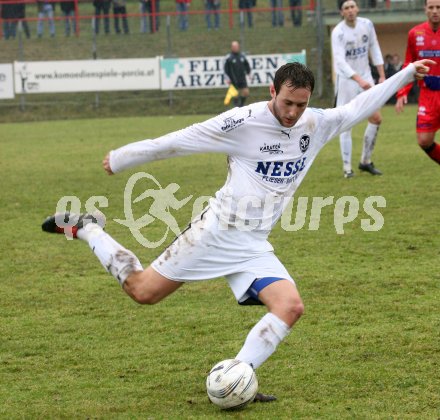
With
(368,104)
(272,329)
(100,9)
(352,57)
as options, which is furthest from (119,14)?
(272,329)

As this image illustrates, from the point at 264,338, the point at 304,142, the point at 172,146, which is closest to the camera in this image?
the point at 264,338

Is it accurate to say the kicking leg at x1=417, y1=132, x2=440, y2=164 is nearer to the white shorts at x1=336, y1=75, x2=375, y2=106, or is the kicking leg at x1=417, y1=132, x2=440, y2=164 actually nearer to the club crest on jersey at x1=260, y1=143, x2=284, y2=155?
the white shorts at x1=336, y1=75, x2=375, y2=106

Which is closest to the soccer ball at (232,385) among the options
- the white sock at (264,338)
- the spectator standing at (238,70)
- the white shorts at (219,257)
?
the white sock at (264,338)

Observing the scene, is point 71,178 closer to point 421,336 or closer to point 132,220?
point 132,220

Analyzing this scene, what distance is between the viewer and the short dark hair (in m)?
4.89

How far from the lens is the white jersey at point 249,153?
505 centimetres

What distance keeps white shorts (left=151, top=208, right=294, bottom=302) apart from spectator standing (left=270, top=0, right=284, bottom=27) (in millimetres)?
27106

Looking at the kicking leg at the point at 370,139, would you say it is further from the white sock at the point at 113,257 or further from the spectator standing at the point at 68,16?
the spectator standing at the point at 68,16

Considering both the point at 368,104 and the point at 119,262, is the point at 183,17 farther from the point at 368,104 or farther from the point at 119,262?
the point at 119,262

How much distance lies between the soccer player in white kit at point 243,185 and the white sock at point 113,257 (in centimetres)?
3

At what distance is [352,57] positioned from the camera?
13.1m

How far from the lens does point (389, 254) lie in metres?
8.35

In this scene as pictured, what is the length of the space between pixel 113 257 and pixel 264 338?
3.56 ft

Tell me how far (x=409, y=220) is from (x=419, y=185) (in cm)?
238
